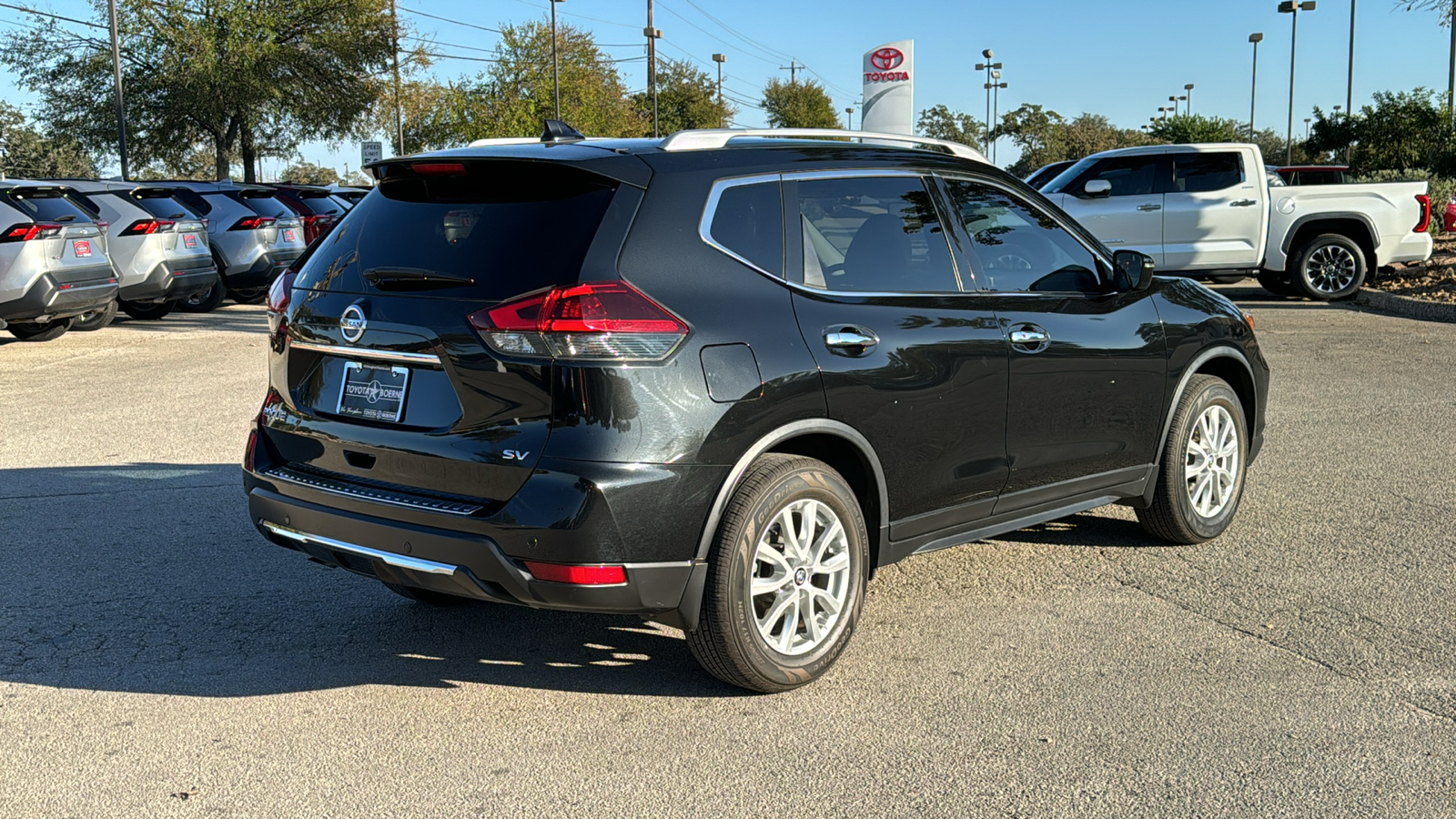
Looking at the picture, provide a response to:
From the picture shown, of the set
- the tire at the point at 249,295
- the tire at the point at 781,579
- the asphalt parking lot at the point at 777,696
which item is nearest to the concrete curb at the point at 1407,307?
the asphalt parking lot at the point at 777,696

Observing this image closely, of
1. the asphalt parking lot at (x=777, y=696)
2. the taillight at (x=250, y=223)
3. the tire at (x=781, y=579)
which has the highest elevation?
the taillight at (x=250, y=223)

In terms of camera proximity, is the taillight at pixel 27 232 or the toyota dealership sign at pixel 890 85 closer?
the taillight at pixel 27 232

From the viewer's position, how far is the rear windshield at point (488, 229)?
3.90m

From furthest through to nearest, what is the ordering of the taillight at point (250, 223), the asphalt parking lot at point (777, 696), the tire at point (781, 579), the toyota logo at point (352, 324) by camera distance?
the taillight at point (250, 223) < the toyota logo at point (352, 324) < the tire at point (781, 579) < the asphalt parking lot at point (777, 696)

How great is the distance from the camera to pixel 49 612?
5.09 m

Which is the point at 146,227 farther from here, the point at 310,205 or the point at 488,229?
the point at 488,229

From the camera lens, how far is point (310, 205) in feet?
70.7

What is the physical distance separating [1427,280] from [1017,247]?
54.6 ft

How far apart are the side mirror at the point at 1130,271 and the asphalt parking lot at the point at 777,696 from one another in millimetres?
1226

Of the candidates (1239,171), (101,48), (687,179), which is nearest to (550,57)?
(101,48)

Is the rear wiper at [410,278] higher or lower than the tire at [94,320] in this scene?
higher

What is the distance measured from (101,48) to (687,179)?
41641mm

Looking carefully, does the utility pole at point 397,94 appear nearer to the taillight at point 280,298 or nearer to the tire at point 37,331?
the tire at point 37,331

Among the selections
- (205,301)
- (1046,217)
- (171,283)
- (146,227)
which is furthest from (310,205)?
(1046,217)
